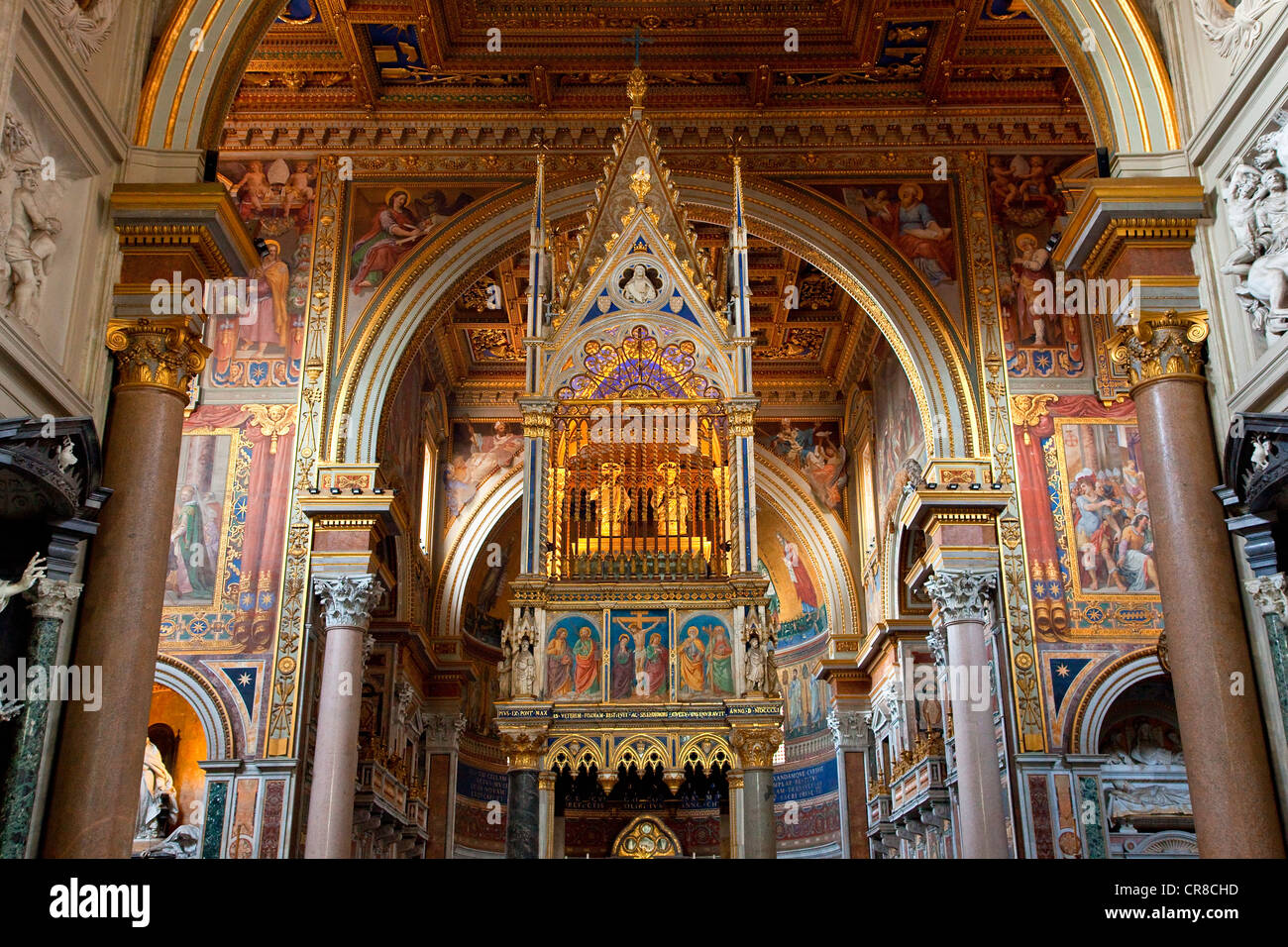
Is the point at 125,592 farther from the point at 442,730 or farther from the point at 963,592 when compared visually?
the point at 442,730

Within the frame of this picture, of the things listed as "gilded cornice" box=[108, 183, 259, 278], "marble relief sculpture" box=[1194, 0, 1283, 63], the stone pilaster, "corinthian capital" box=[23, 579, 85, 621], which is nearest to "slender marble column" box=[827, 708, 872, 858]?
the stone pilaster

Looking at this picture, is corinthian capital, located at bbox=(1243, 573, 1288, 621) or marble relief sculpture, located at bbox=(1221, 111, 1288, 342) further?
marble relief sculpture, located at bbox=(1221, 111, 1288, 342)

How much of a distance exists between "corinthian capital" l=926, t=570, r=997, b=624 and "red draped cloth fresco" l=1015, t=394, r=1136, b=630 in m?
0.56

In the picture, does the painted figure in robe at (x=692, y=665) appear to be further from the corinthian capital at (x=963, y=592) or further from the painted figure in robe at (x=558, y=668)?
the corinthian capital at (x=963, y=592)

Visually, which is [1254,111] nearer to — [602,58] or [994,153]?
[994,153]

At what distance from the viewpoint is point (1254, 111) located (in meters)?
9.37

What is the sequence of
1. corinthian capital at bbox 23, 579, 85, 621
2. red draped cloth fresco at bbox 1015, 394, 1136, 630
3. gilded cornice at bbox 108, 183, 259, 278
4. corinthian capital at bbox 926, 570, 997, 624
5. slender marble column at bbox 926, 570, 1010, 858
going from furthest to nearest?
corinthian capital at bbox 926, 570, 997, 624
red draped cloth fresco at bbox 1015, 394, 1136, 630
slender marble column at bbox 926, 570, 1010, 858
gilded cornice at bbox 108, 183, 259, 278
corinthian capital at bbox 23, 579, 85, 621

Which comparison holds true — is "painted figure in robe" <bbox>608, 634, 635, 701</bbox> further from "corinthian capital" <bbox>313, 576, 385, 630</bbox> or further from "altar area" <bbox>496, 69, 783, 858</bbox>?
"corinthian capital" <bbox>313, 576, 385, 630</bbox>

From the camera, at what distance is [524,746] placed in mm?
12750

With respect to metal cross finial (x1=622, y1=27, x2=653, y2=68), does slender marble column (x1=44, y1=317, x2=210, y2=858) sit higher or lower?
lower

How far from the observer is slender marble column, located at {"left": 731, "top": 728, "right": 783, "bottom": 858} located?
12.4 metres

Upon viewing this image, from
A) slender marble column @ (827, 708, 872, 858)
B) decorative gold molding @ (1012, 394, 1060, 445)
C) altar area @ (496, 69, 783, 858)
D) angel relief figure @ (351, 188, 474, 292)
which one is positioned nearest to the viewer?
altar area @ (496, 69, 783, 858)
